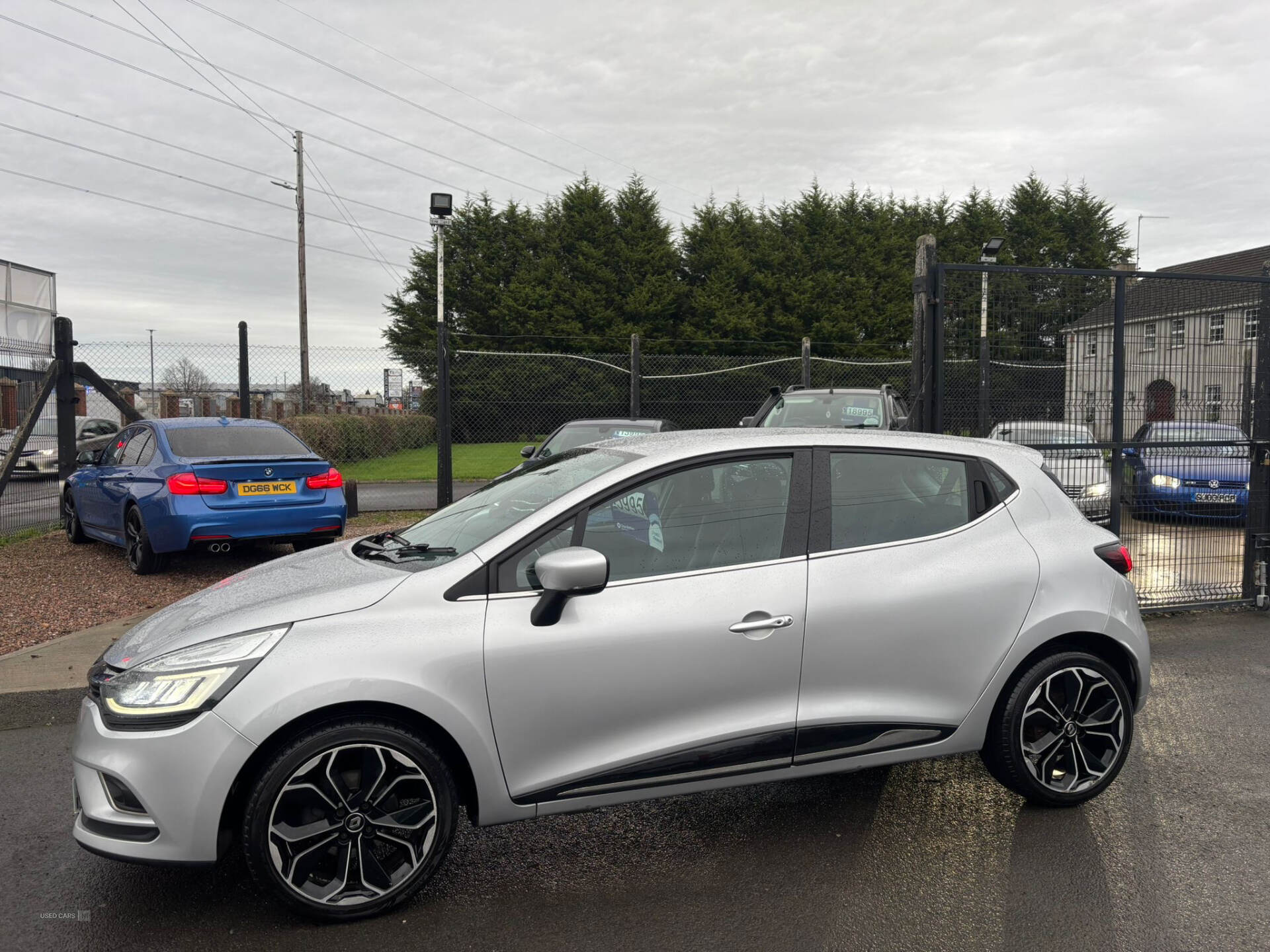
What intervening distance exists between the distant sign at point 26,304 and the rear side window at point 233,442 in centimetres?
398

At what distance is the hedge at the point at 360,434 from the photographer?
1708 centimetres

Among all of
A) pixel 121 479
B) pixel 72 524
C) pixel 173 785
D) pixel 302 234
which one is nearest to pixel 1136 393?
pixel 173 785

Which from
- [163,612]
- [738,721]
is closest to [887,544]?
[738,721]

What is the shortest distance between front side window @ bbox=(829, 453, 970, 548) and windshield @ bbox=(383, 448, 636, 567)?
0.85 meters

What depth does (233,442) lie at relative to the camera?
352 inches

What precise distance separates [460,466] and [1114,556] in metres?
17.2

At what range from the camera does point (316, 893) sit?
Answer: 3021 millimetres

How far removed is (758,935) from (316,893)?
55.1 inches

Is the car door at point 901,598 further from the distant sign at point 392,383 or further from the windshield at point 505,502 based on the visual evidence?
the distant sign at point 392,383

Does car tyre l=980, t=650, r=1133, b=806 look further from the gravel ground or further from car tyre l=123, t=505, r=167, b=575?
car tyre l=123, t=505, r=167, b=575

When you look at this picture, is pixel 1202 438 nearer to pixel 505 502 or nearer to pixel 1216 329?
pixel 1216 329

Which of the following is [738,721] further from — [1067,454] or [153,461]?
[153,461]

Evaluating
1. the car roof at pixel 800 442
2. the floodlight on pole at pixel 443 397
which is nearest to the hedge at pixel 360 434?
the floodlight on pole at pixel 443 397

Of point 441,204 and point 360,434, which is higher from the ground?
point 441,204
